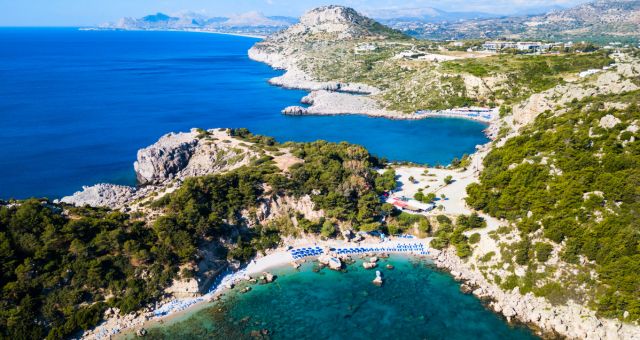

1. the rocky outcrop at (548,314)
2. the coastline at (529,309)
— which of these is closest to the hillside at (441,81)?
the coastline at (529,309)

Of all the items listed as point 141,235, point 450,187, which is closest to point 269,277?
point 141,235

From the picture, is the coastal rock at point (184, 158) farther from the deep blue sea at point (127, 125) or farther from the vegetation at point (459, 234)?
the vegetation at point (459, 234)

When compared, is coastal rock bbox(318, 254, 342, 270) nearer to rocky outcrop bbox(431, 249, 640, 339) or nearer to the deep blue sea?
rocky outcrop bbox(431, 249, 640, 339)

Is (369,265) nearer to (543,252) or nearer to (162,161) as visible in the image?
(543,252)

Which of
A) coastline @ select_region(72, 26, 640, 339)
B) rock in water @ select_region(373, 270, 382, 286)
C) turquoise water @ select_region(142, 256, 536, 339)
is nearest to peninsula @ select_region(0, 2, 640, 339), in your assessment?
coastline @ select_region(72, 26, 640, 339)

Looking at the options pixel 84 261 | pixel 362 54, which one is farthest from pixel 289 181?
pixel 362 54
